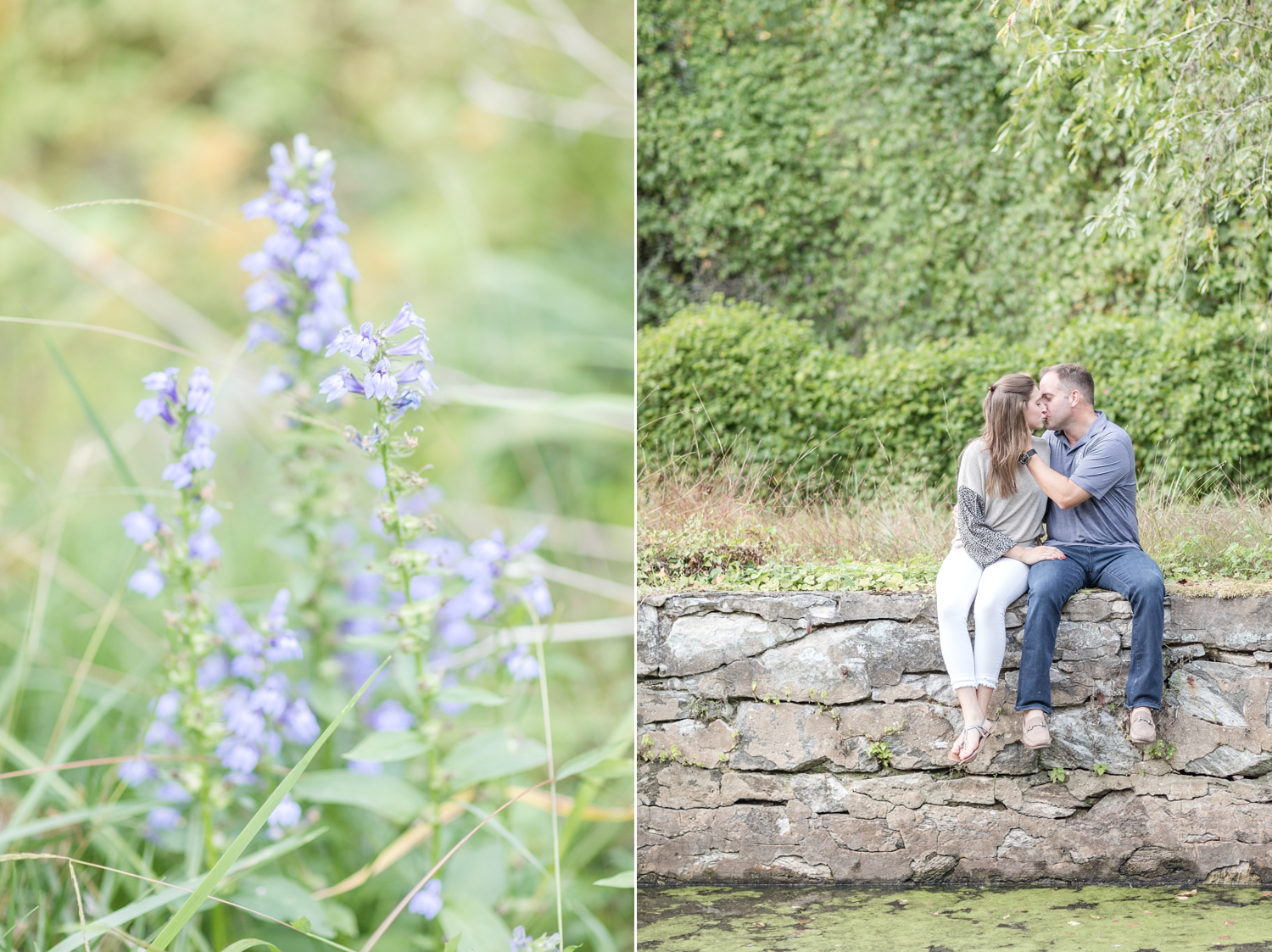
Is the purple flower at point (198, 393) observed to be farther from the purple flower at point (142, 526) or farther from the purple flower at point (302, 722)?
the purple flower at point (302, 722)

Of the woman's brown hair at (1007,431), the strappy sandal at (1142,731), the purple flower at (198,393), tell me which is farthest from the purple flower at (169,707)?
the strappy sandal at (1142,731)

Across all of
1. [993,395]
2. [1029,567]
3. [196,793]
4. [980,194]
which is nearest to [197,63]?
[196,793]

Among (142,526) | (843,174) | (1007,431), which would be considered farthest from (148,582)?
(843,174)

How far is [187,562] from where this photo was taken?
4.50 ft

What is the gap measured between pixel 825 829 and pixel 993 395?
127cm

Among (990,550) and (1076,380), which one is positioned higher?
(1076,380)

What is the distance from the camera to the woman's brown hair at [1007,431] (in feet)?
7.91

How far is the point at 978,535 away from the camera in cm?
244

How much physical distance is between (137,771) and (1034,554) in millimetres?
2089

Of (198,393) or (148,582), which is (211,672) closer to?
(148,582)

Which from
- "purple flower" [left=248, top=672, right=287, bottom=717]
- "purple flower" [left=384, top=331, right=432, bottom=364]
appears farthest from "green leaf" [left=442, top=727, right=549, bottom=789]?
"purple flower" [left=384, top=331, right=432, bottom=364]

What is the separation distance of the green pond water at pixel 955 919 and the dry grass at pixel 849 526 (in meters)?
0.89

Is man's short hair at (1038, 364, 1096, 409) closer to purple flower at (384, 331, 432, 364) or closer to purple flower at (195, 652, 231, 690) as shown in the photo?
purple flower at (384, 331, 432, 364)

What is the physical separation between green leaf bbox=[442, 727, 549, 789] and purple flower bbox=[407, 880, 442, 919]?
161 mm
